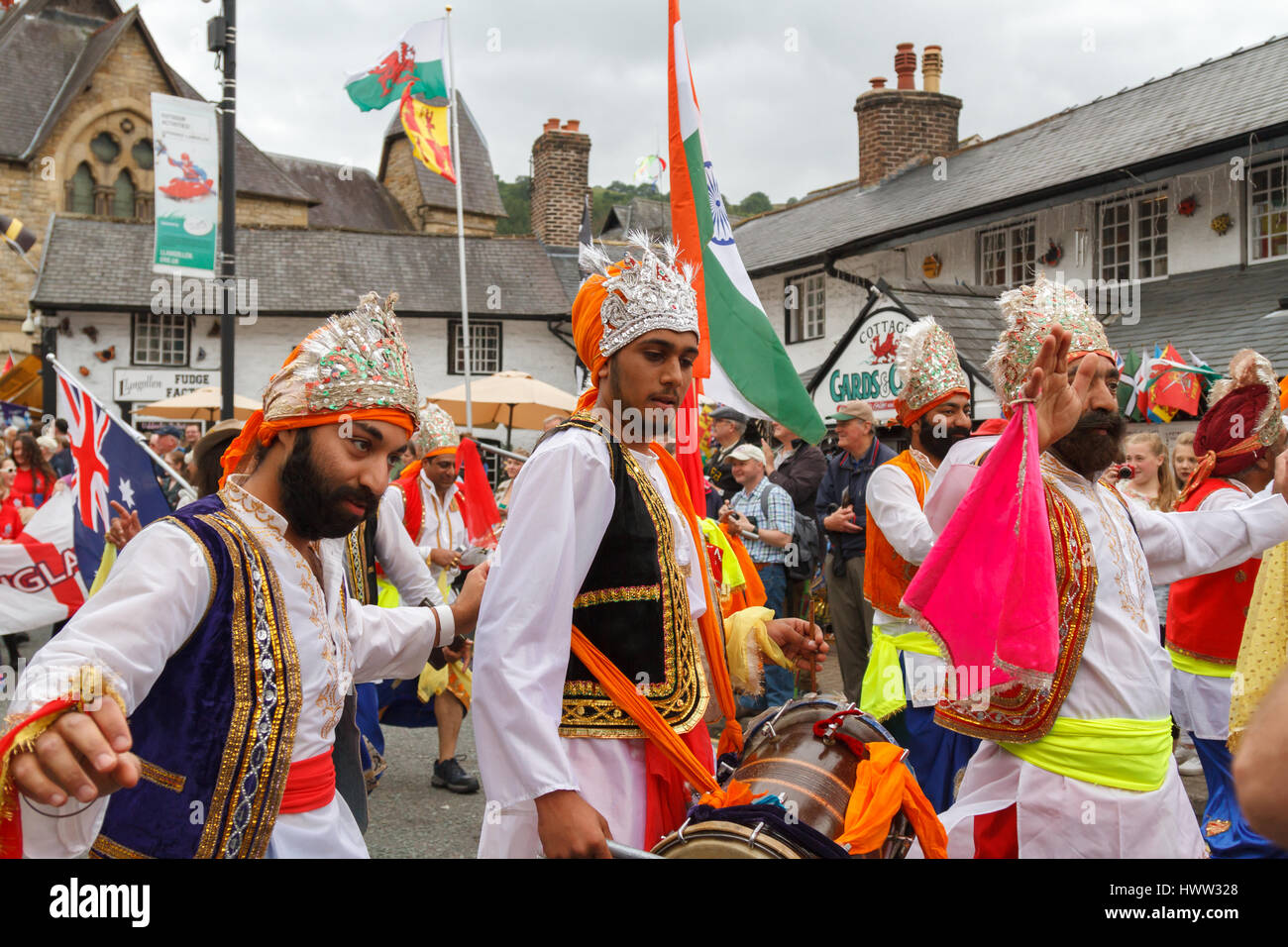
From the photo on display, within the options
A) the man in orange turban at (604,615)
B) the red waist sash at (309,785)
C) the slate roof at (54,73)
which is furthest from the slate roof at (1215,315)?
the slate roof at (54,73)

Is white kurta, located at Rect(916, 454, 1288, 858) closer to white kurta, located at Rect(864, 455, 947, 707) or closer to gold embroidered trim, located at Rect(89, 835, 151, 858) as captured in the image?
white kurta, located at Rect(864, 455, 947, 707)

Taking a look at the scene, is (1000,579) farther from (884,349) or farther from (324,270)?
(324,270)

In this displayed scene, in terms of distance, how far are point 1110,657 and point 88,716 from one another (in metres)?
2.58

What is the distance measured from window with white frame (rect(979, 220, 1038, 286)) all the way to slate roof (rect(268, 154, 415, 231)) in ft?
95.7

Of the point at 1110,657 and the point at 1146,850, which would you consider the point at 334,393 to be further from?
the point at 1146,850

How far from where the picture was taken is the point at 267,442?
264 centimetres

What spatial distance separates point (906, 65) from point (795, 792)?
23157 mm

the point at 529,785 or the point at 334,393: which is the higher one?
the point at 334,393

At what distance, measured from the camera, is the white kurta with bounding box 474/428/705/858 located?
93.7 inches

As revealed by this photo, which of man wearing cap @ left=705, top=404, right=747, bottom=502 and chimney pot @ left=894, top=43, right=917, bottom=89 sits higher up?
chimney pot @ left=894, top=43, right=917, bottom=89

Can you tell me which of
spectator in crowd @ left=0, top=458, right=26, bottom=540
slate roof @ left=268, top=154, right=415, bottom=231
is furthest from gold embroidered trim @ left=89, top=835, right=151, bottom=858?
slate roof @ left=268, top=154, right=415, bottom=231

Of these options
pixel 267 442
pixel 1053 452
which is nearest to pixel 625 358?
pixel 267 442

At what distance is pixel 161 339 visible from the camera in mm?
28188

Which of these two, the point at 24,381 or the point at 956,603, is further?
the point at 24,381
